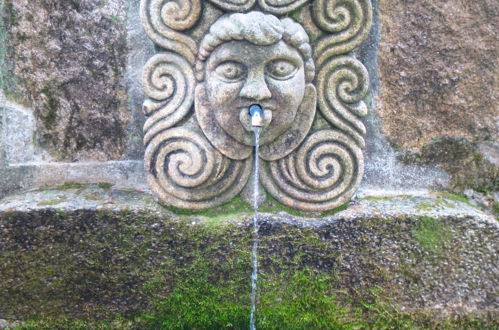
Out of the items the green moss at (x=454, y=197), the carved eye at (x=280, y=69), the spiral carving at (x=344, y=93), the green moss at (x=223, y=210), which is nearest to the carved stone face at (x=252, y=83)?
the carved eye at (x=280, y=69)

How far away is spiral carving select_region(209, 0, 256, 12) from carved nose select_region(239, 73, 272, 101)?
26 cm

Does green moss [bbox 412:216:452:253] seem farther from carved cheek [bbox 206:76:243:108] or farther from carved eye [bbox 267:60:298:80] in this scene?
carved cheek [bbox 206:76:243:108]

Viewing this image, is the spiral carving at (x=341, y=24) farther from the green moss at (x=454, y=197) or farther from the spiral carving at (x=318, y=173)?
the green moss at (x=454, y=197)

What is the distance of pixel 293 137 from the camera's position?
2.01 m

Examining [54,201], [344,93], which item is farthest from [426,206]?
[54,201]

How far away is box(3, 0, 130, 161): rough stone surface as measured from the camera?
200 cm

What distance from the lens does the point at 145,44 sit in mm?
2043

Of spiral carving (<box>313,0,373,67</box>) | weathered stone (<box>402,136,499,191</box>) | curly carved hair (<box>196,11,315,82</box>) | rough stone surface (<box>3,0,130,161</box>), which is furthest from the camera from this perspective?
weathered stone (<box>402,136,499,191</box>)

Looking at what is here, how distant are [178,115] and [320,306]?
0.99m

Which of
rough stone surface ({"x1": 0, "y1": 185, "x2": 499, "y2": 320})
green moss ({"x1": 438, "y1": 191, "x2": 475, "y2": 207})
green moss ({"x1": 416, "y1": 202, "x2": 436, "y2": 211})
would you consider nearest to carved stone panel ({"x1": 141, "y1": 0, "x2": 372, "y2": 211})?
A: rough stone surface ({"x1": 0, "y1": 185, "x2": 499, "y2": 320})

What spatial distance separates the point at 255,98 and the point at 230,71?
15 centimetres

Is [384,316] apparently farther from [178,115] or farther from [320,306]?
[178,115]

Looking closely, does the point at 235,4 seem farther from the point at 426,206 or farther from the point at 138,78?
the point at 426,206

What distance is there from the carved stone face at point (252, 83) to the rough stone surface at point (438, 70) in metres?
0.44
